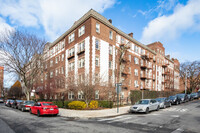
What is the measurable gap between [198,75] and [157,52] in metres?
15.7

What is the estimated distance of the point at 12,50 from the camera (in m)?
24.9

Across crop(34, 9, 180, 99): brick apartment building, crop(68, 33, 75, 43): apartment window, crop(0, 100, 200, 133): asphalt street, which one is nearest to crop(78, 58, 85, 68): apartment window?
crop(34, 9, 180, 99): brick apartment building

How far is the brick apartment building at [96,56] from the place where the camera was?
24700mm

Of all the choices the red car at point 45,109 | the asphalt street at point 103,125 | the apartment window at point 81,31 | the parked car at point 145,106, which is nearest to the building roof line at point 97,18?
the apartment window at point 81,31

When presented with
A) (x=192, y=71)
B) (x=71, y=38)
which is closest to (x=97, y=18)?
(x=71, y=38)

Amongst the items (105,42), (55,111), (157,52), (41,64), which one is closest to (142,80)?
(157,52)

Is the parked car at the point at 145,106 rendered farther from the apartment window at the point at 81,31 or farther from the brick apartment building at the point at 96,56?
the apartment window at the point at 81,31

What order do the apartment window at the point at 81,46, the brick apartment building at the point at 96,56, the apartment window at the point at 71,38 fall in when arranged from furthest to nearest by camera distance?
the apartment window at the point at 71,38
the apartment window at the point at 81,46
the brick apartment building at the point at 96,56

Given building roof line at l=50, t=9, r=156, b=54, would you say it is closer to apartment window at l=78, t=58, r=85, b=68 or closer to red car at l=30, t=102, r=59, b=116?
apartment window at l=78, t=58, r=85, b=68

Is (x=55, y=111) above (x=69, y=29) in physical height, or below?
below

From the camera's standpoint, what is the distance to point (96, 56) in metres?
25.2

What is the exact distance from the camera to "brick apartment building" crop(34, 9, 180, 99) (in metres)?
24.7

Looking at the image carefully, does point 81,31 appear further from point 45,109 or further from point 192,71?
point 192,71

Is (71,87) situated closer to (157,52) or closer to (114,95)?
(114,95)
